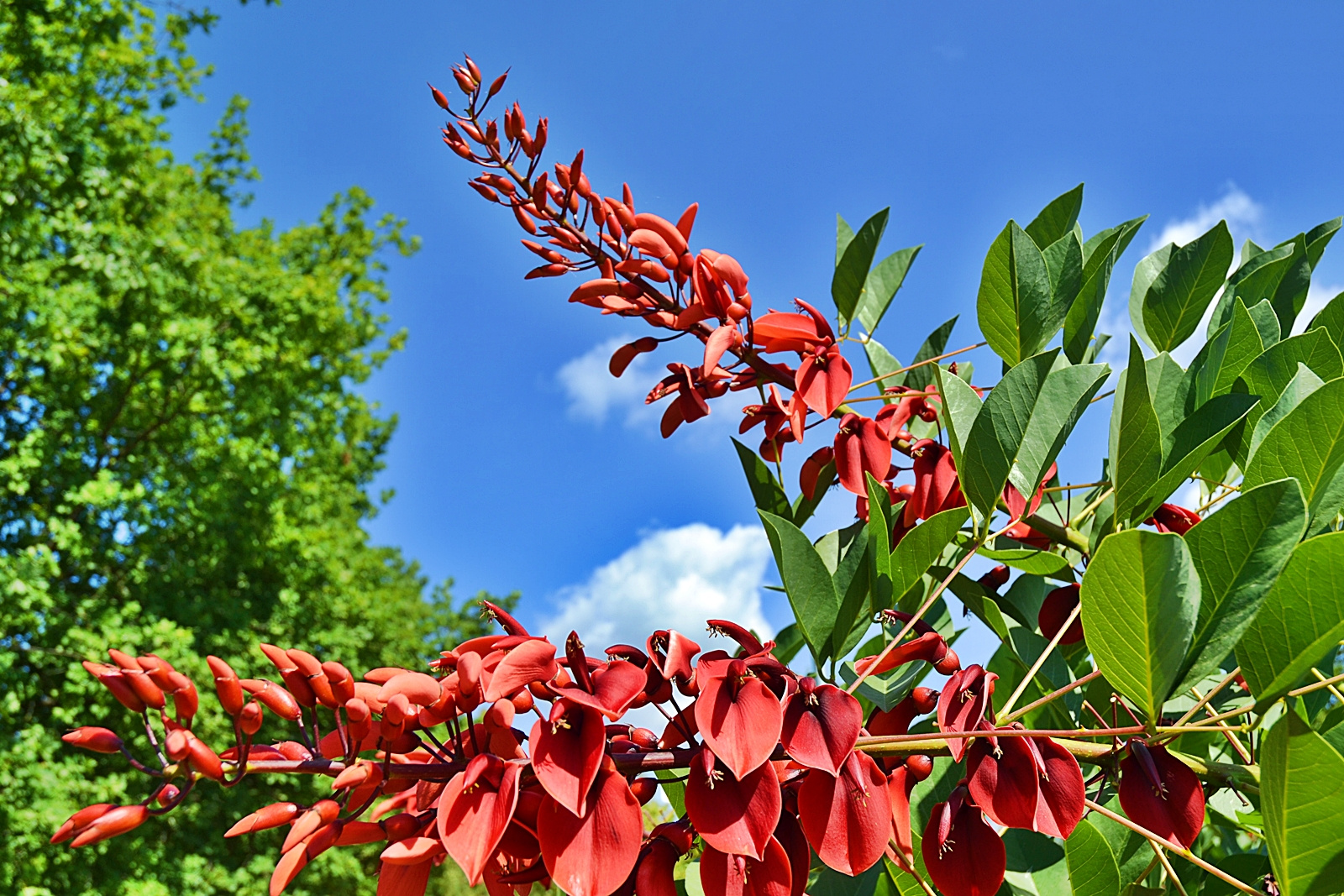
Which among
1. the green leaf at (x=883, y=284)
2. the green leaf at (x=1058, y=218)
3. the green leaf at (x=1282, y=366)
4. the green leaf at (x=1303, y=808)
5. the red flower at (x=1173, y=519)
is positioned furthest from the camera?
the green leaf at (x=883, y=284)

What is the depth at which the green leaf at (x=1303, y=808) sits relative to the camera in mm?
466

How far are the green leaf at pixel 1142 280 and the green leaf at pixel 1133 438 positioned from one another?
0.44m

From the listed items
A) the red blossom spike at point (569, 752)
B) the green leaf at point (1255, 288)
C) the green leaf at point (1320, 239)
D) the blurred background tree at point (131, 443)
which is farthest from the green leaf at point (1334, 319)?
the blurred background tree at point (131, 443)

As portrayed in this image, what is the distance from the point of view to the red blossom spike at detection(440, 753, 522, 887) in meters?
0.48

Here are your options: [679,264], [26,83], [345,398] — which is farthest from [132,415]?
[679,264]

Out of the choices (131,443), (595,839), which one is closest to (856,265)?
(595,839)

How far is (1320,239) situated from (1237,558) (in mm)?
759

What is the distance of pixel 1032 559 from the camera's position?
0.84 metres

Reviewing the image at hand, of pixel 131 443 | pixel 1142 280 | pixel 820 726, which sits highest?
pixel 131 443

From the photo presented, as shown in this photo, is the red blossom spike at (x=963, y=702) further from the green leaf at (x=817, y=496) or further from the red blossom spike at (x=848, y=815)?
the green leaf at (x=817, y=496)

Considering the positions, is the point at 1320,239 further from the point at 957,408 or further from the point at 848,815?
the point at 848,815

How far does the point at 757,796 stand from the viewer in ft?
1.70

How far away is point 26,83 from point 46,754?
200 inches

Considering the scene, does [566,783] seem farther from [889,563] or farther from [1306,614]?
[1306,614]
